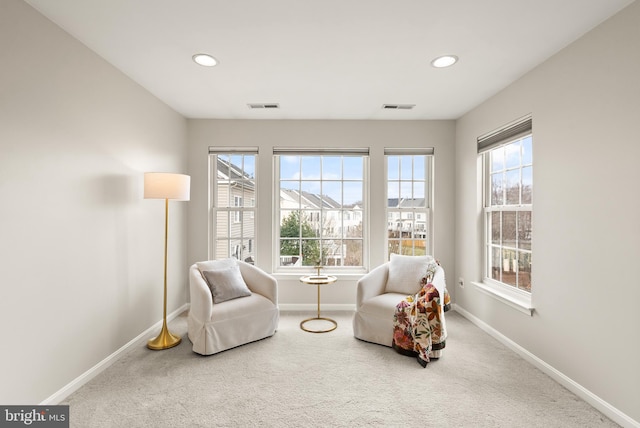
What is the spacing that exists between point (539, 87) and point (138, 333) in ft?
14.2

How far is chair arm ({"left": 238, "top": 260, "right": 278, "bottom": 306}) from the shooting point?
3.30 metres

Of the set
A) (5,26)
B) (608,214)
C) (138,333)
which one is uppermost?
(5,26)

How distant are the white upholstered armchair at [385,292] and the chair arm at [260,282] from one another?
2.94ft

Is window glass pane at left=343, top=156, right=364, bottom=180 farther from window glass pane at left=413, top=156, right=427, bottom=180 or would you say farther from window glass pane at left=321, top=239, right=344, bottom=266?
window glass pane at left=321, top=239, right=344, bottom=266

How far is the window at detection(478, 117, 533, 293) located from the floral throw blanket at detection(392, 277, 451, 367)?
3.18 ft

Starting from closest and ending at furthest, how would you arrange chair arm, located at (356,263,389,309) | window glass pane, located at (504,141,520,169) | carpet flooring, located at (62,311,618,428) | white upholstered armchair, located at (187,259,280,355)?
carpet flooring, located at (62,311,618,428), white upholstered armchair, located at (187,259,280,355), window glass pane, located at (504,141,520,169), chair arm, located at (356,263,389,309)

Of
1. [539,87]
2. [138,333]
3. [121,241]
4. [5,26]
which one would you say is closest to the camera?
[5,26]

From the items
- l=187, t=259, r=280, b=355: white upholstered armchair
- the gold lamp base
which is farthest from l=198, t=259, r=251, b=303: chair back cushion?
the gold lamp base

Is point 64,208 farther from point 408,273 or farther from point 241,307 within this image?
point 408,273

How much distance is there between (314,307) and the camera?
13.4 feet

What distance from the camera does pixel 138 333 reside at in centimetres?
305

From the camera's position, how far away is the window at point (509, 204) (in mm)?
2879

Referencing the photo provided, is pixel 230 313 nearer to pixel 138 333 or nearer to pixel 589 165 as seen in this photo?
pixel 138 333

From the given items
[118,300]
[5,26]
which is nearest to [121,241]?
[118,300]
